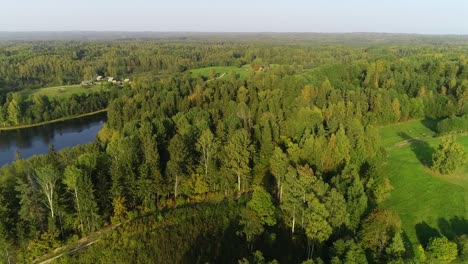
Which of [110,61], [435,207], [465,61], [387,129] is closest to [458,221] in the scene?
[435,207]

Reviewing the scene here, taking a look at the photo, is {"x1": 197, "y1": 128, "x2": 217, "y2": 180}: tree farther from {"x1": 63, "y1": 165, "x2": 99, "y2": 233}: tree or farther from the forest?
{"x1": 63, "y1": 165, "x2": 99, "y2": 233}: tree

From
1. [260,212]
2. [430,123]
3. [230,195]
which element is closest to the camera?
[260,212]

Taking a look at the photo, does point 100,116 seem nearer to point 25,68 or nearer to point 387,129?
point 25,68

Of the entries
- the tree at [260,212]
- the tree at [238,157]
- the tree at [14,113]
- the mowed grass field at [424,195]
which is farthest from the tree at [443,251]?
the tree at [14,113]

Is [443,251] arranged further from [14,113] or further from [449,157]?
[14,113]

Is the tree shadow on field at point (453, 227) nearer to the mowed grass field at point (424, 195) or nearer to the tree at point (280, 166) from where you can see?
the mowed grass field at point (424, 195)

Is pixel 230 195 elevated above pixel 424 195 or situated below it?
below

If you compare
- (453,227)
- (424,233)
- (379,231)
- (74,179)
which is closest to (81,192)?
(74,179)
